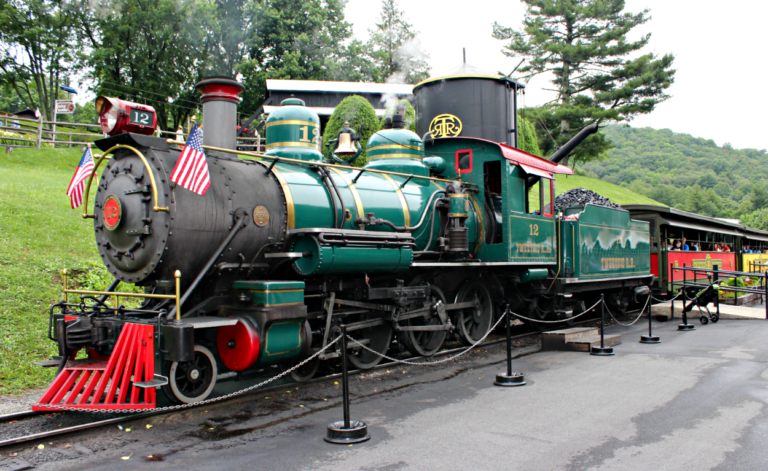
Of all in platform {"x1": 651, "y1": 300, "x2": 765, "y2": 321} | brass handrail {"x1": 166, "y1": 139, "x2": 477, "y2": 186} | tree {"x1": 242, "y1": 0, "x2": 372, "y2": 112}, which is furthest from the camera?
tree {"x1": 242, "y1": 0, "x2": 372, "y2": 112}

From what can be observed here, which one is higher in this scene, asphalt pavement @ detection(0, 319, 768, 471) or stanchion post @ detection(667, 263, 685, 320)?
stanchion post @ detection(667, 263, 685, 320)

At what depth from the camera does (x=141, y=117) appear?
5492 millimetres

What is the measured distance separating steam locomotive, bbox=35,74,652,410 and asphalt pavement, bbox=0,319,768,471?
57cm

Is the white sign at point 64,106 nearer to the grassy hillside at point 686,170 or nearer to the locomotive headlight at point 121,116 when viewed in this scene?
the locomotive headlight at point 121,116

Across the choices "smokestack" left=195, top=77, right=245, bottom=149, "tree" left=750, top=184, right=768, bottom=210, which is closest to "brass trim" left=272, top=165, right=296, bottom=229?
"smokestack" left=195, top=77, right=245, bottom=149

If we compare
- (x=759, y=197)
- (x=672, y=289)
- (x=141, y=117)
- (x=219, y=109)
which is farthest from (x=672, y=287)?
(x=759, y=197)

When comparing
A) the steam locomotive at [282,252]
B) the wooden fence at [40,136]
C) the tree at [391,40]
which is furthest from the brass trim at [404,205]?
the tree at [391,40]

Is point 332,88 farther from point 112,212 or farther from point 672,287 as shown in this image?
point 112,212

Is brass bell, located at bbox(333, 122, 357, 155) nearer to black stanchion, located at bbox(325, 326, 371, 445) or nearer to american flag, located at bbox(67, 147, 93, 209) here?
american flag, located at bbox(67, 147, 93, 209)

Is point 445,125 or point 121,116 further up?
point 445,125

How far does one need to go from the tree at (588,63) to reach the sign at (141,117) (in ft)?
114

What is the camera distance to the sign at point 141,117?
17.9 feet

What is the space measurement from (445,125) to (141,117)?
6452mm

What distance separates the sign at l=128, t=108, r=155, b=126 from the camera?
5.45 meters
